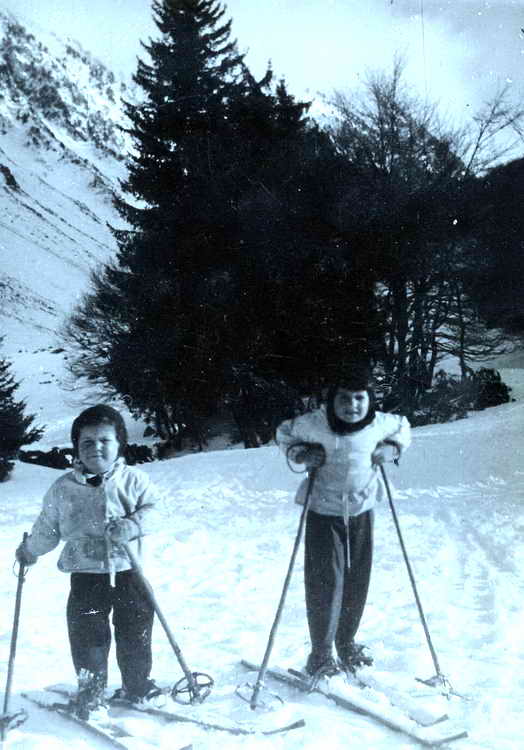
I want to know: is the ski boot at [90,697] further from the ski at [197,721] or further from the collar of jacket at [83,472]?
the collar of jacket at [83,472]

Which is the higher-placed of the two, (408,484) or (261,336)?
(261,336)

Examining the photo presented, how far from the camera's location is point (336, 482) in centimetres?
317

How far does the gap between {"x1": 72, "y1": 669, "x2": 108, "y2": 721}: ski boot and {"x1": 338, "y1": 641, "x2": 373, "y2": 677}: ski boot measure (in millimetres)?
1038

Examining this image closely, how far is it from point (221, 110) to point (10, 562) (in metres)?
11.9

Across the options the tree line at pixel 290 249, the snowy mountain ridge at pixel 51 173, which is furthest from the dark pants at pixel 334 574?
the tree line at pixel 290 249

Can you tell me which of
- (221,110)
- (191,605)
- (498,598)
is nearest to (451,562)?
(498,598)

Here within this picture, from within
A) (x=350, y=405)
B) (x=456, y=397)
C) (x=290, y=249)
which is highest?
(x=290, y=249)

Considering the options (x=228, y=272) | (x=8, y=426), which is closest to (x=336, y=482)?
(x=8, y=426)

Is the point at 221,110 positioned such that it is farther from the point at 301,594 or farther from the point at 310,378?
the point at 301,594

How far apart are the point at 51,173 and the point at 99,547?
197 feet

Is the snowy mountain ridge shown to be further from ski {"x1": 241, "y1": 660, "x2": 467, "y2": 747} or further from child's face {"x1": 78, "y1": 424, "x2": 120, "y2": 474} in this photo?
ski {"x1": 241, "y1": 660, "x2": 467, "y2": 747}

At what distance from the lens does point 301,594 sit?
4.92 meters

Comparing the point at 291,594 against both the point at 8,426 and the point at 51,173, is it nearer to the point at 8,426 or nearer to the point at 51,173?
the point at 8,426

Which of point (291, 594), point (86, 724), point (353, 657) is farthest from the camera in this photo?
point (291, 594)
